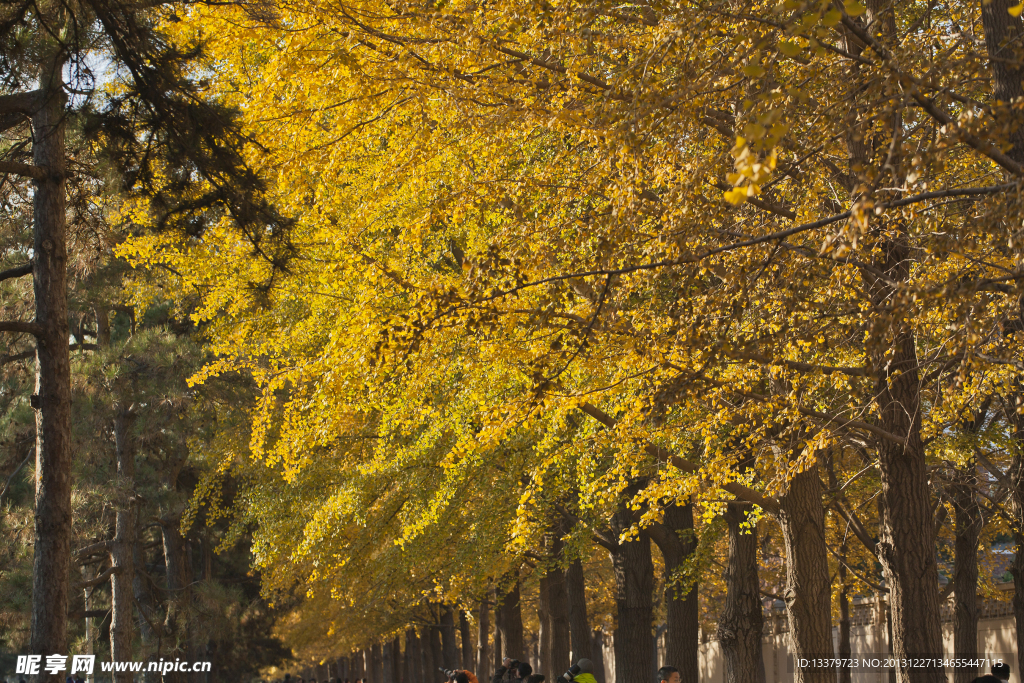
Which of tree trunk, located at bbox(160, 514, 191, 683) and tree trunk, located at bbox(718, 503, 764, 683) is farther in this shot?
tree trunk, located at bbox(160, 514, 191, 683)

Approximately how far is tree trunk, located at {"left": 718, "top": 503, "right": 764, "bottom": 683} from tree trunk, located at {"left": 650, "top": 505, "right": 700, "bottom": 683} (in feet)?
4.76

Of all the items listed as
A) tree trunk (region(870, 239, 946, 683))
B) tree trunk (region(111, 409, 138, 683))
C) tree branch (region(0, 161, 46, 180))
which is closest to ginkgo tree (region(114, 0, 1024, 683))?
tree trunk (region(870, 239, 946, 683))

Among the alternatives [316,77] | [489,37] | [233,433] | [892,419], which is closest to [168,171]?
[316,77]

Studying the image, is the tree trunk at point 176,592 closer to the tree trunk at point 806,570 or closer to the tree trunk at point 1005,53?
the tree trunk at point 806,570

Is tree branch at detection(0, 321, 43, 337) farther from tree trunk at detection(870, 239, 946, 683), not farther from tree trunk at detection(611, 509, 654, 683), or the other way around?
tree trunk at detection(611, 509, 654, 683)

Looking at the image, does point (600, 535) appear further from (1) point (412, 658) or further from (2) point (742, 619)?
(1) point (412, 658)

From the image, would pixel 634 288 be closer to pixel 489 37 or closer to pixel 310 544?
pixel 489 37

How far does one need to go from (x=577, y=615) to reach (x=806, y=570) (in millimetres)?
8466

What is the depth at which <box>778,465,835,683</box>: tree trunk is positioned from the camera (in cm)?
1084

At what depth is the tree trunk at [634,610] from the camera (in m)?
16.6

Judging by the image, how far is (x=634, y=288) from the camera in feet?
24.9

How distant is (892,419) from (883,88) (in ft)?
17.0

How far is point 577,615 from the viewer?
1861cm

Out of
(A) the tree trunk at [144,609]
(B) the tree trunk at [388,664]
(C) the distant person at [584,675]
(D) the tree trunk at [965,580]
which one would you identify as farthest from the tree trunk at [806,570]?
(B) the tree trunk at [388,664]
